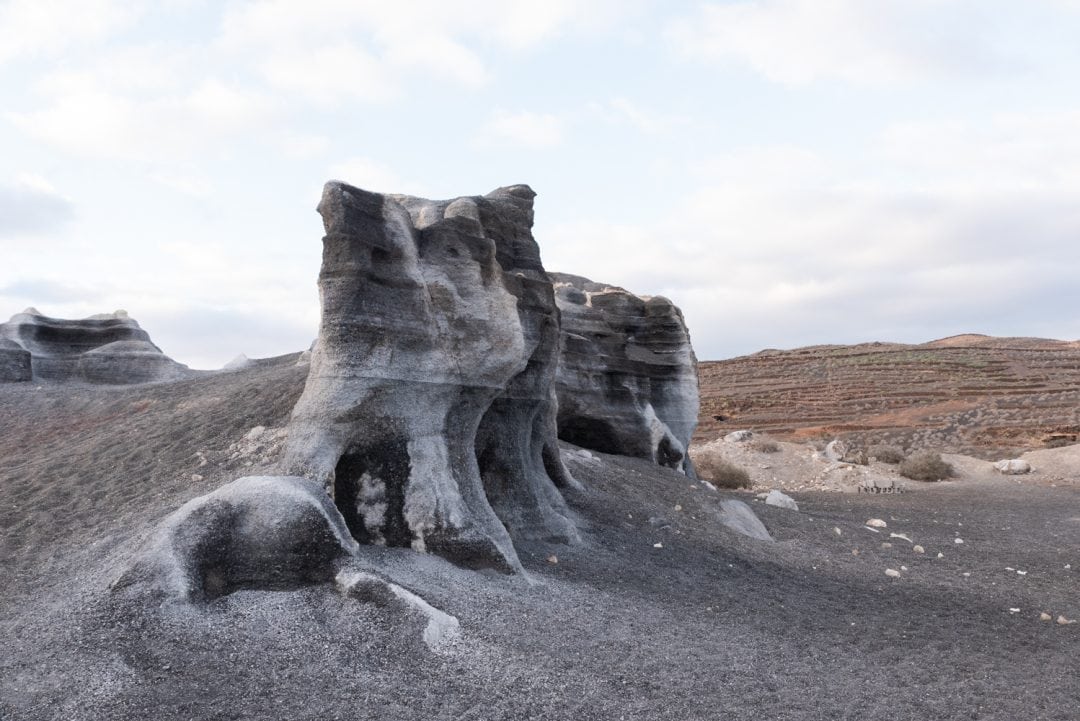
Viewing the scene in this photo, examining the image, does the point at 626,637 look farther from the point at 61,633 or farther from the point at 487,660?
the point at 61,633

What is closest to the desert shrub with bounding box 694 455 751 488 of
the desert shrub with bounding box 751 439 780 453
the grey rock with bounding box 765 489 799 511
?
the desert shrub with bounding box 751 439 780 453

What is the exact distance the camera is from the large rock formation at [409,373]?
7668 millimetres

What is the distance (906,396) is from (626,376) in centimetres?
3103

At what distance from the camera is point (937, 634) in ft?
26.3

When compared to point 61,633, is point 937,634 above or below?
below

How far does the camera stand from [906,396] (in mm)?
43750

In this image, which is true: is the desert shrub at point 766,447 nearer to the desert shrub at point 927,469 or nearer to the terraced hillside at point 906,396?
the desert shrub at point 927,469

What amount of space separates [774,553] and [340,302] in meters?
6.73

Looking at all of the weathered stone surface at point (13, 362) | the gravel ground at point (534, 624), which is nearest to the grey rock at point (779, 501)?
the gravel ground at point (534, 624)

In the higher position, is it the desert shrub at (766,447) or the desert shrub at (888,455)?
the desert shrub at (766,447)

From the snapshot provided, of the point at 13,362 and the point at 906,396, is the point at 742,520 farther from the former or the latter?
the point at 906,396

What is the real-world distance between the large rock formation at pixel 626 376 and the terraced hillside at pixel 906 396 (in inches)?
700

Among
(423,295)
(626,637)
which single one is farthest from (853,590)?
(423,295)

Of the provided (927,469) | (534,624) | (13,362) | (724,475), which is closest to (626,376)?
(724,475)
